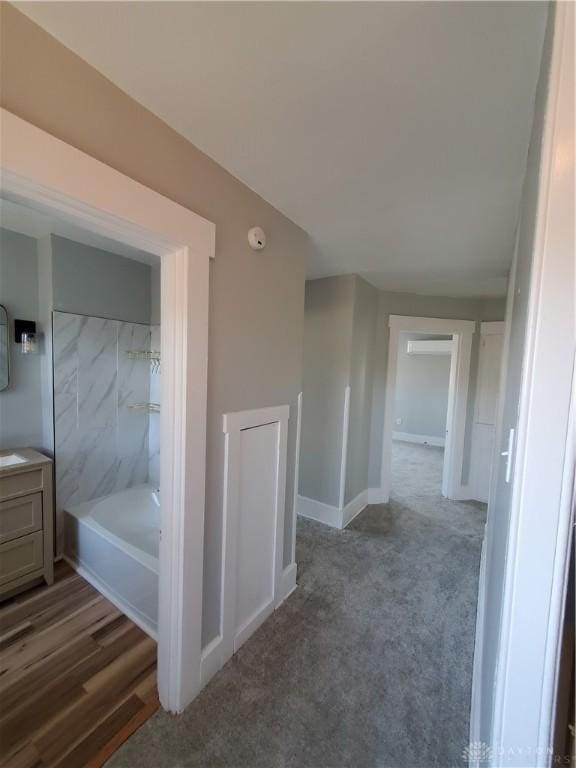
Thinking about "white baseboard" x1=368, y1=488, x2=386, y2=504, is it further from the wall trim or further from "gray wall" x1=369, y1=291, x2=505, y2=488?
the wall trim

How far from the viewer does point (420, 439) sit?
22.2 ft

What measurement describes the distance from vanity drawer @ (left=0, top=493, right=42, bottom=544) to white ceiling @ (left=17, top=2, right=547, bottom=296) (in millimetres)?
2212

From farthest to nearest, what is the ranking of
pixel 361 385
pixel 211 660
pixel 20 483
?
Answer: pixel 361 385 < pixel 20 483 < pixel 211 660

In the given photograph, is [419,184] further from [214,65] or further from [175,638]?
[175,638]

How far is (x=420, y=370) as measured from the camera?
22.5 ft

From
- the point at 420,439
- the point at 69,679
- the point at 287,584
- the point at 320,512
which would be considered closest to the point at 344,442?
the point at 320,512

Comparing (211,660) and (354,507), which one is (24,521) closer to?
(211,660)

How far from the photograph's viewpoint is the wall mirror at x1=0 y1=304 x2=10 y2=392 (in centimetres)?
213

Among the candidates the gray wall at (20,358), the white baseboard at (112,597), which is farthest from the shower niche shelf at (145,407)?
the white baseboard at (112,597)

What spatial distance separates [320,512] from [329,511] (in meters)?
0.10

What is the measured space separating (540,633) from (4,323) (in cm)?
303

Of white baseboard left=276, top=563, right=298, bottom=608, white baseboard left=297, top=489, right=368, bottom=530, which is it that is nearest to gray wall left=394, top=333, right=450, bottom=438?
white baseboard left=297, top=489, right=368, bottom=530

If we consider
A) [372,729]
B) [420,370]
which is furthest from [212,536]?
[420,370]

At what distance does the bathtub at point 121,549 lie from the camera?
1794mm
